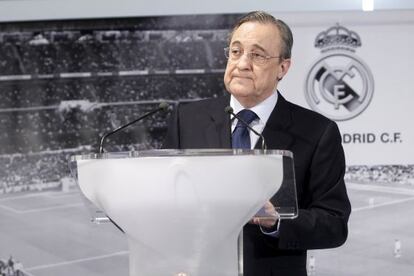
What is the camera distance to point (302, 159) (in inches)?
63.4

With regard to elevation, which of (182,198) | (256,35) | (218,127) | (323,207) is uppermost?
(256,35)

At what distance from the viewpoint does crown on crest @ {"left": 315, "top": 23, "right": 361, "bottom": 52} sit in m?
3.14

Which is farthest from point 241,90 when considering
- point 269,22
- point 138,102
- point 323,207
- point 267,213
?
point 138,102

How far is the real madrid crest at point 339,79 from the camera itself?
10.2 feet

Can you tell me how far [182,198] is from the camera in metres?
0.98

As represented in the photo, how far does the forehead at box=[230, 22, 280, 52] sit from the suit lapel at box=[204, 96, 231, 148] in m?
0.23

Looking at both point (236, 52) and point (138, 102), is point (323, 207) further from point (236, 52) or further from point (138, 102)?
point (138, 102)

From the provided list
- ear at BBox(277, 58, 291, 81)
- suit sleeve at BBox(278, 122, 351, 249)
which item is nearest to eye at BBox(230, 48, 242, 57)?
ear at BBox(277, 58, 291, 81)

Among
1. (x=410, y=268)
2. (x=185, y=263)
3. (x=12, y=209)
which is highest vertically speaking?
(x=185, y=263)

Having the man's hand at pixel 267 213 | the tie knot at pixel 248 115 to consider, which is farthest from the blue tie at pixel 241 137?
the man's hand at pixel 267 213

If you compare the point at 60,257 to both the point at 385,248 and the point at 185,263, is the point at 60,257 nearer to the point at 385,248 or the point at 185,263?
the point at 385,248

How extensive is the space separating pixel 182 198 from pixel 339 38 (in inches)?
93.0

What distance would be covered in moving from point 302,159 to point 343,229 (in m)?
0.21

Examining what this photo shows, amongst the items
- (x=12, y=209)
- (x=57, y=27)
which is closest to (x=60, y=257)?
(x=12, y=209)
